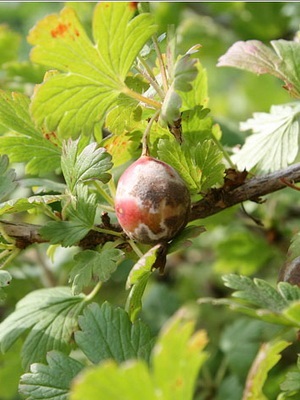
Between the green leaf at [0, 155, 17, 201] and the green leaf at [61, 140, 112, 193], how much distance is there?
0.31 feet

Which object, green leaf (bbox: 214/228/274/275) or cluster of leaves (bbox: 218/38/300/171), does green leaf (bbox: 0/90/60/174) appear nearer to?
cluster of leaves (bbox: 218/38/300/171)

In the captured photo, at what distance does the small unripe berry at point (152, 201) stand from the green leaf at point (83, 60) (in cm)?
10

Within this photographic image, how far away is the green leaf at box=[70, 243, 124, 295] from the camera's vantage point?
3.31 feet

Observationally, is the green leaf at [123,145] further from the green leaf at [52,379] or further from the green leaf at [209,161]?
the green leaf at [52,379]

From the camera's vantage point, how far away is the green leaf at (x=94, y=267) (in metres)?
1.01

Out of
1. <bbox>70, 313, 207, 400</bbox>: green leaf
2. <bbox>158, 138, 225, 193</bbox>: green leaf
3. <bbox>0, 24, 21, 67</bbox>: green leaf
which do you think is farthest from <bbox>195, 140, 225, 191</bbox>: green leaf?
<bbox>0, 24, 21, 67</bbox>: green leaf

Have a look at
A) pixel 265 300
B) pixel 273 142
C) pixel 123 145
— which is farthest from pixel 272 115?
pixel 265 300

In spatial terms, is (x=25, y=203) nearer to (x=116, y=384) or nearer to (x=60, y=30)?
(x=60, y=30)

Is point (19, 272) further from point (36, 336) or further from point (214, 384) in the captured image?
point (36, 336)

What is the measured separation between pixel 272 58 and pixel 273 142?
0.53 feet

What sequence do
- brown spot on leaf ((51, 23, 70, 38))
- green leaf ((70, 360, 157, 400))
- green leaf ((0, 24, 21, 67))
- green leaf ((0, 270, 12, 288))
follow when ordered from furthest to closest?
green leaf ((0, 24, 21, 67)), green leaf ((0, 270, 12, 288)), brown spot on leaf ((51, 23, 70, 38)), green leaf ((70, 360, 157, 400))

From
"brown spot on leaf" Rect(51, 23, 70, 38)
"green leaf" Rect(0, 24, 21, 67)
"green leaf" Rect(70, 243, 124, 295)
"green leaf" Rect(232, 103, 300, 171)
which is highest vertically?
"brown spot on leaf" Rect(51, 23, 70, 38)

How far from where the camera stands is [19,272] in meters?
1.83

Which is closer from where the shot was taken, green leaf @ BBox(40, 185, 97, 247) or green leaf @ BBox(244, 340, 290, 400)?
green leaf @ BBox(244, 340, 290, 400)
